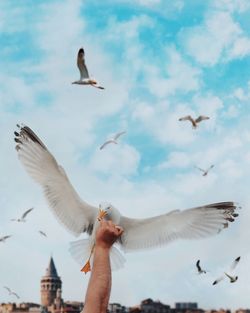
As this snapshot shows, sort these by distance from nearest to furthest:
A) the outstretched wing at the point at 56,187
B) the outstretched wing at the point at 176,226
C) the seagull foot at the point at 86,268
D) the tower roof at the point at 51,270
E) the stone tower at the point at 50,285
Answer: the seagull foot at the point at 86,268 < the outstretched wing at the point at 176,226 < the outstretched wing at the point at 56,187 < the stone tower at the point at 50,285 < the tower roof at the point at 51,270

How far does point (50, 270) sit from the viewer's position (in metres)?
64.8

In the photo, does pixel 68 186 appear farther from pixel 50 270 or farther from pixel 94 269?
pixel 50 270

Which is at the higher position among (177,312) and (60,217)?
(177,312)

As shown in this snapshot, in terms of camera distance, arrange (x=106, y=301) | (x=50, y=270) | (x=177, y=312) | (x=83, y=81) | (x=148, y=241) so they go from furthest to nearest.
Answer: (x=50, y=270) < (x=177, y=312) < (x=83, y=81) < (x=148, y=241) < (x=106, y=301)

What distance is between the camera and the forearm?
7.12ft

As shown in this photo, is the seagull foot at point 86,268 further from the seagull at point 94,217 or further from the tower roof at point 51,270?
the tower roof at point 51,270

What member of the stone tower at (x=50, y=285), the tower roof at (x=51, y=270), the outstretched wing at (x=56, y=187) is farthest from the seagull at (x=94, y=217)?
the tower roof at (x=51, y=270)

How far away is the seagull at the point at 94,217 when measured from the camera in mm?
3484

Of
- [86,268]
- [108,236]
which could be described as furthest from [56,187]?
[108,236]

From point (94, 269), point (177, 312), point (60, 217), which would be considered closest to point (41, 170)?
point (60, 217)

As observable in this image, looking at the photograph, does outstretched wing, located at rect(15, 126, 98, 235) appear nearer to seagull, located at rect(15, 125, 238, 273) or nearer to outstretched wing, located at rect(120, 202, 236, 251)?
seagull, located at rect(15, 125, 238, 273)

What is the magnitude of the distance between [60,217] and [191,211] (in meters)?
0.78

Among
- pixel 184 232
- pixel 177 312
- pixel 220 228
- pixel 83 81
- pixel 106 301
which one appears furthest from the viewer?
pixel 177 312

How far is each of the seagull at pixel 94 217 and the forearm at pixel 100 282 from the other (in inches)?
46.4
